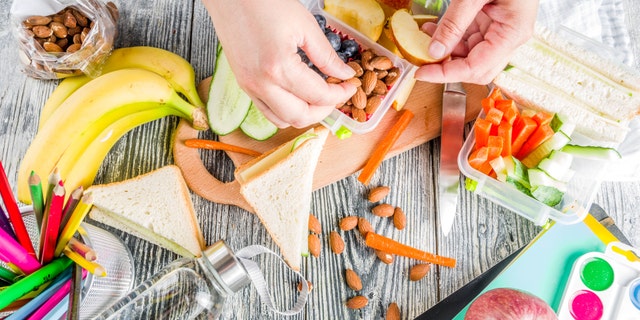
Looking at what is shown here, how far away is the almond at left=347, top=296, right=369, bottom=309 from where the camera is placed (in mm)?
1564

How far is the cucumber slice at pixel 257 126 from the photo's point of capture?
1586 millimetres

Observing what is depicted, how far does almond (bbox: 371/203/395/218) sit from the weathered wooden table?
1.3 inches

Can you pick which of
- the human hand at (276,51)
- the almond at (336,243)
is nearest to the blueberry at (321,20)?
the human hand at (276,51)

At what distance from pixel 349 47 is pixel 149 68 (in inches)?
23.8

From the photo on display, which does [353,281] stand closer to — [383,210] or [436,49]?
[383,210]

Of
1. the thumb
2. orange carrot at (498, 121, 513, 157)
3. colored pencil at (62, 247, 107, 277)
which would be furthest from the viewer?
orange carrot at (498, 121, 513, 157)

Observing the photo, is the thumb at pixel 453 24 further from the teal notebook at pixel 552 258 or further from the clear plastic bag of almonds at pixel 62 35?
the clear plastic bag of almonds at pixel 62 35

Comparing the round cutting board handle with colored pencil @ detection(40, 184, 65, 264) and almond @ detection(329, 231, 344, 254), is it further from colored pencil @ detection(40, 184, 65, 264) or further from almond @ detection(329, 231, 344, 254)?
colored pencil @ detection(40, 184, 65, 264)

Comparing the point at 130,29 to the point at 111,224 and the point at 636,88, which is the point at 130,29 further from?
the point at 636,88

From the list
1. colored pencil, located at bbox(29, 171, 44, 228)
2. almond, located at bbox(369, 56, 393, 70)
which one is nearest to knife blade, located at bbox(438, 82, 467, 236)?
almond, located at bbox(369, 56, 393, 70)

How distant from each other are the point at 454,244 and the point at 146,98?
101 cm

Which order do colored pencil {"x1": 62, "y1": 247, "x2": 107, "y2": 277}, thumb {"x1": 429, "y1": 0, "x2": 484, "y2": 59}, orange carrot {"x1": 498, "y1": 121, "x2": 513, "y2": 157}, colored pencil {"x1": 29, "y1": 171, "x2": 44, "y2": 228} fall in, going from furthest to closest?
orange carrot {"x1": 498, "y1": 121, "x2": 513, "y2": 157}
thumb {"x1": 429, "y1": 0, "x2": 484, "y2": 59}
colored pencil {"x1": 62, "y1": 247, "x2": 107, "y2": 277}
colored pencil {"x1": 29, "y1": 171, "x2": 44, "y2": 228}

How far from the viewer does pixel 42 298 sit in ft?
3.69

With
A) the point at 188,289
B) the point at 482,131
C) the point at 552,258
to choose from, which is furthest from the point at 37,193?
the point at 552,258
